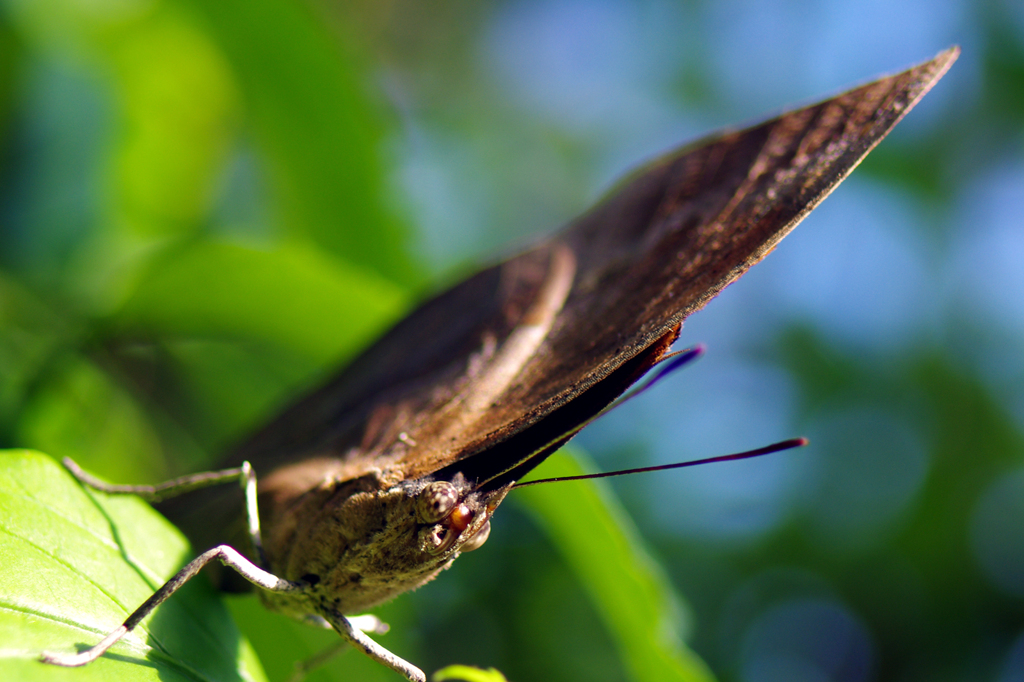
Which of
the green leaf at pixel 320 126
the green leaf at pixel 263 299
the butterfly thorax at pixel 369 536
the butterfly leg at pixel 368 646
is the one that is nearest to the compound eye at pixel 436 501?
the butterfly thorax at pixel 369 536

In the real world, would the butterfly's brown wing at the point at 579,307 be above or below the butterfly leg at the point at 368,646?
above

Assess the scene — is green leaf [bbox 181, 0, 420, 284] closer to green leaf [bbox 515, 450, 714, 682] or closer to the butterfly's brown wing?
the butterfly's brown wing

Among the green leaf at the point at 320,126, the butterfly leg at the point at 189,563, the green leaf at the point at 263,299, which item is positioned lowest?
the butterfly leg at the point at 189,563

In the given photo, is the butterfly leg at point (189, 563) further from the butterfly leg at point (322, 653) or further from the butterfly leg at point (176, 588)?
the butterfly leg at point (322, 653)

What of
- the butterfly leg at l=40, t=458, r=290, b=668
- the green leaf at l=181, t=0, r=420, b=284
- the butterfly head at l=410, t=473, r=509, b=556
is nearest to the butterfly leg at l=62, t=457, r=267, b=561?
the butterfly leg at l=40, t=458, r=290, b=668

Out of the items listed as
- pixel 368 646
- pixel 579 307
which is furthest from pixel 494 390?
pixel 368 646
